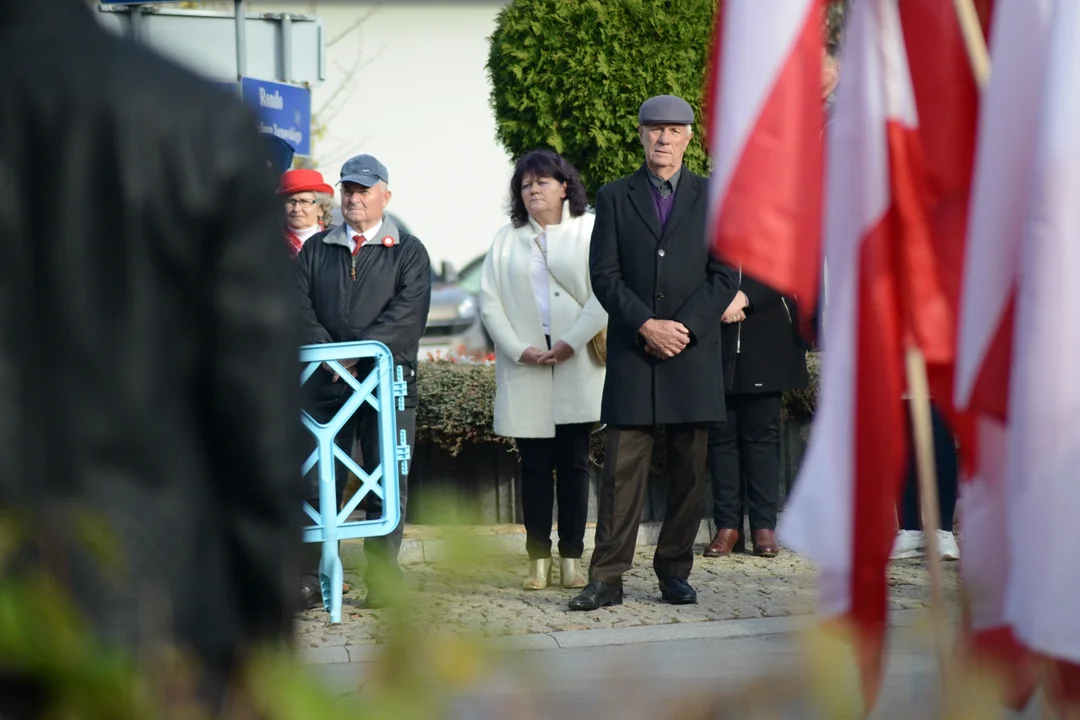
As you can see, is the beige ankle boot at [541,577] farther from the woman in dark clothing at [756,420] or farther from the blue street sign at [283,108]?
the blue street sign at [283,108]

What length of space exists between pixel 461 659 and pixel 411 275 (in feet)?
21.8

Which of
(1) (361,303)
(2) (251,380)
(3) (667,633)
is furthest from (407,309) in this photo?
(2) (251,380)

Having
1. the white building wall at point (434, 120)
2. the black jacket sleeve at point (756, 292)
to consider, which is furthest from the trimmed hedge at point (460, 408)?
the white building wall at point (434, 120)

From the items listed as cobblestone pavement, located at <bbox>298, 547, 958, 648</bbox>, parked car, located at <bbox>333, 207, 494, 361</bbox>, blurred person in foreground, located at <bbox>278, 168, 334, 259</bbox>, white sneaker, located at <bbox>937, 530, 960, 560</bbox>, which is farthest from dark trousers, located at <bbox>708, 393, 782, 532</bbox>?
parked car, located at <bbox>333, 207, 494, 361</bbox>

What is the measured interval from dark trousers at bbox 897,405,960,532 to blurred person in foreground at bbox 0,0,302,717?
19.9ft

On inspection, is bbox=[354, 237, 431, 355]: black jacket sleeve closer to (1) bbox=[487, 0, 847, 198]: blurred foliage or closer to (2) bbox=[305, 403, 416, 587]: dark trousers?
(2) bbox=[305, 403, 416, 587]: dark trousers

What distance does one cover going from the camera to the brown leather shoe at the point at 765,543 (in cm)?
838

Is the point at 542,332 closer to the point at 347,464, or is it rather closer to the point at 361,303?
the point at 361,303

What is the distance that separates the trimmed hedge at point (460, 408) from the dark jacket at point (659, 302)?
61.5 inches

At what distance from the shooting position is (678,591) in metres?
7.21

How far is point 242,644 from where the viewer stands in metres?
2.08

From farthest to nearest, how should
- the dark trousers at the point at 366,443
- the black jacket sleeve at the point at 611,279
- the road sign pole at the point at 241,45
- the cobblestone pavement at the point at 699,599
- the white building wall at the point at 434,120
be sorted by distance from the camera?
the white building wall at the point at 434,120 → the road sign pole at the point at 241,45 → the dark trousers at the point at 366,443 → the black jacket sleeve at the point at 611,279 → the cobblestone pavement at the point at 699,599

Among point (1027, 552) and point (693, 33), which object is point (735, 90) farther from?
point (693, 33)

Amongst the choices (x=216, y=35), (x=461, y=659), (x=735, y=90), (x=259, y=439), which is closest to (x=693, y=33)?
(x=216, y=35)
